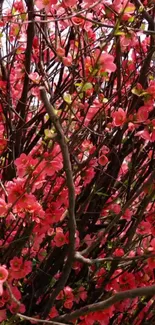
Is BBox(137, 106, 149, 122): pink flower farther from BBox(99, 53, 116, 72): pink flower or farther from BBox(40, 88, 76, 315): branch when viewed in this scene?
BBox(40, 88, 76, 315): branch

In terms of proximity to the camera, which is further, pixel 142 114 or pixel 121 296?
pixel 142 114

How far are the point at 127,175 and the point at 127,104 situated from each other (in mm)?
294

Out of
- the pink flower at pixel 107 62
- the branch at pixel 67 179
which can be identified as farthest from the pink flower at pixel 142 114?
the branch at pixel 67 179

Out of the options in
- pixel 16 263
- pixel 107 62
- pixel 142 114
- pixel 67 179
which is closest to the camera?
pixel 67 179

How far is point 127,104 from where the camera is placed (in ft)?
6.94

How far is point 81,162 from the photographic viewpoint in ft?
6.70

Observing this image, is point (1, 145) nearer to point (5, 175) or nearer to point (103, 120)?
point (5, 175)

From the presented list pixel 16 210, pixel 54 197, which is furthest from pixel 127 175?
pixel 16 210

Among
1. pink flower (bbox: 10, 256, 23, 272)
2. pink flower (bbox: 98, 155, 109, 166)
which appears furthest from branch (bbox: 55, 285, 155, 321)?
pink flower (bbox: 98, 155, 109, 166)

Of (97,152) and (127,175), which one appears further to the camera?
(127,175)

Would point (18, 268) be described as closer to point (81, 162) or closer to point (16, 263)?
point (16, 263)

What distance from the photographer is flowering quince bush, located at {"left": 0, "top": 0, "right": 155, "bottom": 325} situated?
6.15ft

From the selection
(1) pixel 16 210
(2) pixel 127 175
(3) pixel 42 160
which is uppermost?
(3) pixel 42 160

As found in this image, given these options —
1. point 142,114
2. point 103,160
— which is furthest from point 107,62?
point 103,160
